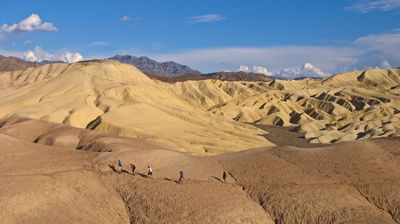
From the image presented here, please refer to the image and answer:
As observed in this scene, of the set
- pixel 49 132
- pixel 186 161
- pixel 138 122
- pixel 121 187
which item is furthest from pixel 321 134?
pixel 121 187

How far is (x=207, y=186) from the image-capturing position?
43812mm

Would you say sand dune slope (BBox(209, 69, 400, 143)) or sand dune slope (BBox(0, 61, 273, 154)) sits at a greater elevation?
sand dune slope (BBox(0, 61, 273, 154))

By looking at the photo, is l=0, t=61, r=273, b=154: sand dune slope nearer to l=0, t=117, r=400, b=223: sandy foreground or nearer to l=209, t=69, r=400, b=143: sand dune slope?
l=209, t=69, r=400, b=143: sand dune slope

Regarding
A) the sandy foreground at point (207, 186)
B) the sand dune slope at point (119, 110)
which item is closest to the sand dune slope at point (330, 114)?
the sand dune slope at point (119, 110)

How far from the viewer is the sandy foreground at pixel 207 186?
3925 cm

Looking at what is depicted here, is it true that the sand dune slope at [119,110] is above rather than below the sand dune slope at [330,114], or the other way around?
above

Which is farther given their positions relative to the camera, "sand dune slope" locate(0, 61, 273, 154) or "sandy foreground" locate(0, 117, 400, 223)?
"sand dune slope" locate(0, 61, 273, 154)

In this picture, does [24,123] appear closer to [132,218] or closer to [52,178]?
[52,178]

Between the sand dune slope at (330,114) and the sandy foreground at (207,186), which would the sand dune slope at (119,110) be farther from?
the sandy foreground at (207,186)

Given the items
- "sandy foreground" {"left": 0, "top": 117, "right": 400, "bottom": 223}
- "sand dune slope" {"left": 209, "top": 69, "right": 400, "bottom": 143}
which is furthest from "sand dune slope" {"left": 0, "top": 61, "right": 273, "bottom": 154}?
"sandy foreground" {"left": 0, "top": 117, "right": 400, "bottom": 223}

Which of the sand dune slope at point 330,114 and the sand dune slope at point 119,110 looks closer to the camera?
the sand dune slope at point 119,110

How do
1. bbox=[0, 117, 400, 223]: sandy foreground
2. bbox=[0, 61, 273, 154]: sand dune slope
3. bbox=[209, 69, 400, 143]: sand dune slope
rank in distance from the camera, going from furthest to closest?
bbox=[209, 69, 400, 143]: sand dune slope
bbox=[0, 61, 273, 154]: sand dune slope
bbox=[0, 117, 400, 223]: sandy foreground

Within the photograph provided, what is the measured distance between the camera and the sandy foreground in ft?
129

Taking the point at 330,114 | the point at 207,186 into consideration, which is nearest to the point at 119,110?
the point at 207,186
